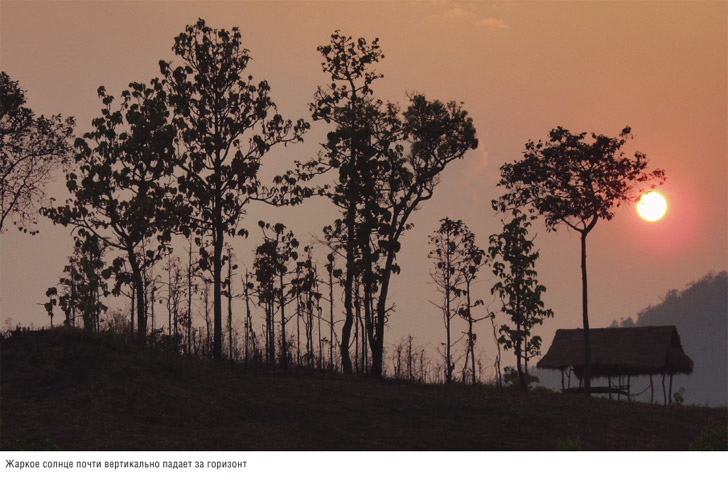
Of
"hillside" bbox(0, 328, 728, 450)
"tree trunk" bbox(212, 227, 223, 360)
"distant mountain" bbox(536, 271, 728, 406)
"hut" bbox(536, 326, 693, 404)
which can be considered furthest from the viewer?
"distant mountain" bbox(536, 271, 728, 406)

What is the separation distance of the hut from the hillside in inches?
892

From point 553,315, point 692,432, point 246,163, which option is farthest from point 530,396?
point 246,163

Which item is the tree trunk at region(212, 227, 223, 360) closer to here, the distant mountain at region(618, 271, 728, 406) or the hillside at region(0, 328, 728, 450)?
the hillside at region(0, 328, 728, 450)

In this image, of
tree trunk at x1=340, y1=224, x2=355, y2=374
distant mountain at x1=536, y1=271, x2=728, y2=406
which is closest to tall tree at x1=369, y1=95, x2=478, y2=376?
tree trunk at x1=340, y1=224, x2=355, y2=374

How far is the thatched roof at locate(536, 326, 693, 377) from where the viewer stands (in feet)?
174

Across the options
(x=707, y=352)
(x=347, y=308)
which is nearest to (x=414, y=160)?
(x=347, y=308)

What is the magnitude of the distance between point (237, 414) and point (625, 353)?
36499 mm

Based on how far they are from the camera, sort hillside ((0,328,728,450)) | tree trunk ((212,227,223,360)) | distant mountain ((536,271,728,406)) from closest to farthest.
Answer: hillside ((0,328,728,450)) < tree trunk ((212,227,223,360)) < distant mountain ((536,271,728,406))

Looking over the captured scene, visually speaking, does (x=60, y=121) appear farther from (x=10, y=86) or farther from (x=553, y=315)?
(x=553, y=315)

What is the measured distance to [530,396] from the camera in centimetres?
3366

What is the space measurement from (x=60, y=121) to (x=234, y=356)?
13948 millimetres

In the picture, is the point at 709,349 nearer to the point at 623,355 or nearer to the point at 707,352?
the point at 707,352

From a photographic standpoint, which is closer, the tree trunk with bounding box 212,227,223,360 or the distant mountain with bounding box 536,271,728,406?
the tree trunk with bounding box 212,227,223,360

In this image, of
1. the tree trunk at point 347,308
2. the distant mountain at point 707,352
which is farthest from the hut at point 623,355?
the distant mountain at point 707,352
